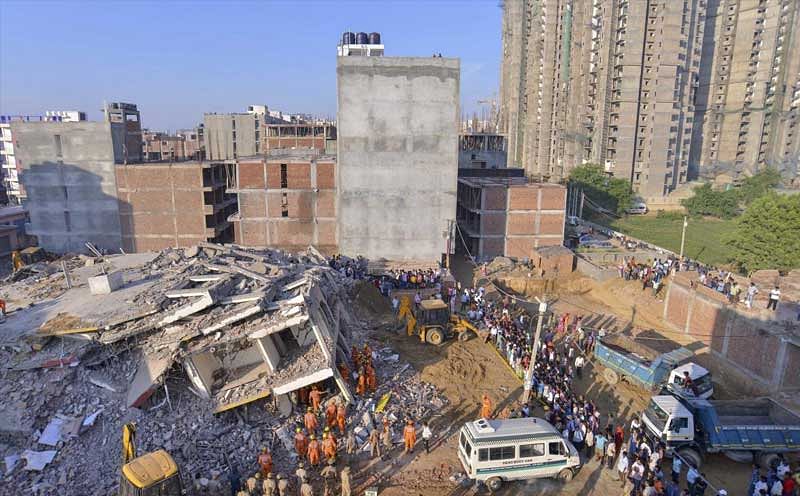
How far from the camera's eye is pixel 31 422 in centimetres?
1452

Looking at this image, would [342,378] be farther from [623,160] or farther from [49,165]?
[623,160]

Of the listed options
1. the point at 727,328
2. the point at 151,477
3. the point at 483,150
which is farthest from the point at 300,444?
the point at 483,150

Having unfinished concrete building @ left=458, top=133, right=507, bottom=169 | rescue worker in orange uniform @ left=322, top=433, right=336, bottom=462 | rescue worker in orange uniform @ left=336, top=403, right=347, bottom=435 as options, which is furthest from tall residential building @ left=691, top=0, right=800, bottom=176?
rescue worker in orange uniform @ left=322, top=433, right=336, bottom=462

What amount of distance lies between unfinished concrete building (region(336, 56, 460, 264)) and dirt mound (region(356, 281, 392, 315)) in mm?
10026

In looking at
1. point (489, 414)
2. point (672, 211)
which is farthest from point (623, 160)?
point (489, 414)

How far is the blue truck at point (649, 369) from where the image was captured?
63.6 ft

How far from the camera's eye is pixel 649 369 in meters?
20.8

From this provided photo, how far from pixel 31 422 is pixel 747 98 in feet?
333

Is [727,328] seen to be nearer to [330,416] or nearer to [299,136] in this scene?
[330,416]

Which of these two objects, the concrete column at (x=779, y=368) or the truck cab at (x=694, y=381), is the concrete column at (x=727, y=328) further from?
the truck cab at (x=694, y=381)

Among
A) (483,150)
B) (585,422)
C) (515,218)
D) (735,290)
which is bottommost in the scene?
(585,422)

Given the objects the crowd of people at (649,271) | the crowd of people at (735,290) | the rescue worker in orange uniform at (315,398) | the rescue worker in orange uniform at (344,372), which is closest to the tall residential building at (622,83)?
the crowd of people at (649,271)

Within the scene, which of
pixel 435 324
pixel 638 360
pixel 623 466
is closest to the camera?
pixel 623 466

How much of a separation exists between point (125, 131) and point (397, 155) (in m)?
23.9
